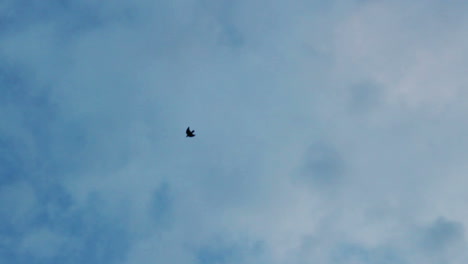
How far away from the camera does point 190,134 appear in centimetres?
9588

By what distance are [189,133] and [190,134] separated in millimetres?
458

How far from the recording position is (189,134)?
95.8 meters

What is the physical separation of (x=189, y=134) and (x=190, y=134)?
0.88 ft

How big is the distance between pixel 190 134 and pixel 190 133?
26 centimetres

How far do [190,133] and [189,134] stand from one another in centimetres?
36

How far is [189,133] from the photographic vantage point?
9556 cm

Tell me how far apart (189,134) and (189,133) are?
0.32m
